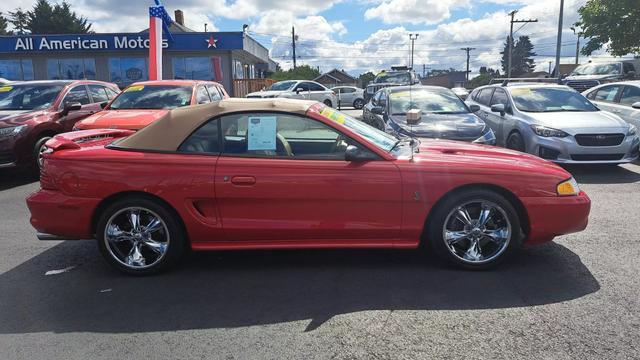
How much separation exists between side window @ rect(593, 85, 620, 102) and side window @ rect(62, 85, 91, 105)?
11.1m

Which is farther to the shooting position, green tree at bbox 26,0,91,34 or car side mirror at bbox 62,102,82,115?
green tree at bbox 26,0,91,34

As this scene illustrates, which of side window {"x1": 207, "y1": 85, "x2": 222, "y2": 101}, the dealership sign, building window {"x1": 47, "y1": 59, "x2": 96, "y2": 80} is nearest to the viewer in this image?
side window {"x1": 207, "y1": 85, "x2": 222, "y2": 101}

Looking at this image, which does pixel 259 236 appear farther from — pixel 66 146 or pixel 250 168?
pixel 66 146

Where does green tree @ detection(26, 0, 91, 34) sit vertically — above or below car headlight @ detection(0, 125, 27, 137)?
above

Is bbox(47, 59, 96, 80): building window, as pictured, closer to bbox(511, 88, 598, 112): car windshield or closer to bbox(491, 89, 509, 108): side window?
bbox(491, 89, 509, 108): side window

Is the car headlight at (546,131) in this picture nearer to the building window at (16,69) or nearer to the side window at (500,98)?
the side window at (500,98)

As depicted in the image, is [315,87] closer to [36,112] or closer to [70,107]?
[70,107]

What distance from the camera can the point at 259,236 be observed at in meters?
4.09

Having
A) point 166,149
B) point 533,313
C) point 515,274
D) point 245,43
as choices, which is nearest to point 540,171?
point 515,274

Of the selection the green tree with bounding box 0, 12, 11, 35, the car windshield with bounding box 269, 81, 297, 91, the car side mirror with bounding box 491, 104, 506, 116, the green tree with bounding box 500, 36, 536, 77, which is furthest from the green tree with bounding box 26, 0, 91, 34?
the green tree with bounding box 500, 36, 536, 77

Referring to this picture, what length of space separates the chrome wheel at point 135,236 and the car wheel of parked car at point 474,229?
226 cm

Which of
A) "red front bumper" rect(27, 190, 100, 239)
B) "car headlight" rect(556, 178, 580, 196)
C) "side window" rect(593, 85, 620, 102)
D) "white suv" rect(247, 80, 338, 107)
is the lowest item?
"red front bumper" rect(27, 190, 100, 239)

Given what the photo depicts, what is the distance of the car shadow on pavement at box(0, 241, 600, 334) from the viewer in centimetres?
343

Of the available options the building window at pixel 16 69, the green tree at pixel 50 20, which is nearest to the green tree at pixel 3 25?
the green tree at pixel 50 20
